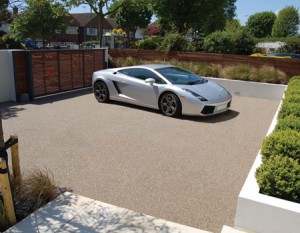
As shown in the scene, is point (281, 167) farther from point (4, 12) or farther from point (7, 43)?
point (7, 43)

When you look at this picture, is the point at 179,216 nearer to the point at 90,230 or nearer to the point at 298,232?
the point at 90,230

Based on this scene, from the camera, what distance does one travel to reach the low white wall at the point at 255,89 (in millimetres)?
10469

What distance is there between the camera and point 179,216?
11.1 feet

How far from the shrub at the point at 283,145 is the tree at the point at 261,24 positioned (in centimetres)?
5916

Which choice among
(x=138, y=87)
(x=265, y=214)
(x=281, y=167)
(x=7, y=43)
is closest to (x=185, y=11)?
(x=138, y=87)

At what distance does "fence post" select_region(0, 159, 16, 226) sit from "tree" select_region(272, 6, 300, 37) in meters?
53.9

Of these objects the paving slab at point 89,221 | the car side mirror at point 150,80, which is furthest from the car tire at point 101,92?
the paving slab at point 89,221

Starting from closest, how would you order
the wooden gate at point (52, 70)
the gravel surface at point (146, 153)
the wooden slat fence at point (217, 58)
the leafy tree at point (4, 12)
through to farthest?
A: the leafy tree at point (4, 12), the gravel surface at point (146, 153), the wooden gate at point (52, 70), the wooden slat fence at point (217, 58)

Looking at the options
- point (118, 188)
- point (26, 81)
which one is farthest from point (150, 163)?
point (26, 81)

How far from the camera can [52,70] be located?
1010cm

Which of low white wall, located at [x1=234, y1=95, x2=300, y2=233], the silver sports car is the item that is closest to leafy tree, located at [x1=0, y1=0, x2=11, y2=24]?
low white wall, located at [x1=234, y1=95, x2=300, y2=233]

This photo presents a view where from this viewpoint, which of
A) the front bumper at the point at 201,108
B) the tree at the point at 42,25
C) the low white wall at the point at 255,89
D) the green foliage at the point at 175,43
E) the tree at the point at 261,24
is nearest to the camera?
the front bumper at the point at 201,108

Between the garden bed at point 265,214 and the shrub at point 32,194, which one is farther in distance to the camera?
the shrub at point 32,194

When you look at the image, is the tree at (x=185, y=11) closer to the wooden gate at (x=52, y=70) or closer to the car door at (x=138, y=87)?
the wooden gate at (x=52, y=70)
